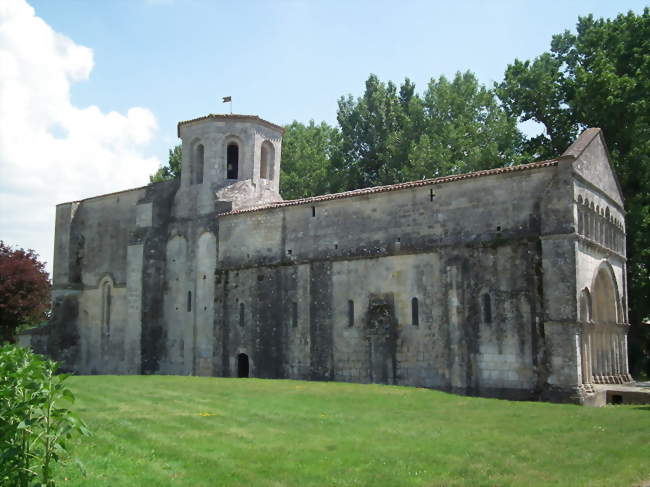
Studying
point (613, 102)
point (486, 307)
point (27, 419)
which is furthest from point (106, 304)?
point (27, 419)

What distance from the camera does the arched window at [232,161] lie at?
104 ft

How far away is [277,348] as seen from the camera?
2656 cm

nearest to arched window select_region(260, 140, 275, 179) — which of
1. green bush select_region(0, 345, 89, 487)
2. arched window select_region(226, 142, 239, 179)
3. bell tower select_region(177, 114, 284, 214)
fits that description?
bell tower select_region(177, 114, 284, 214)

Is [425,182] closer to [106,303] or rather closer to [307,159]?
[106,303]

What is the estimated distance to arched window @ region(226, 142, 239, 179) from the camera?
31.7 metres

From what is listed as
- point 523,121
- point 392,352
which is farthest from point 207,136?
point 523,121

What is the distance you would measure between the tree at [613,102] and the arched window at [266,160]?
44.0ft

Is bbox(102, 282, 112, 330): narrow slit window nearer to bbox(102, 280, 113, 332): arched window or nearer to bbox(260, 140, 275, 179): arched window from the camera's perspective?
bbox(102, 280, 113, 332): arched window

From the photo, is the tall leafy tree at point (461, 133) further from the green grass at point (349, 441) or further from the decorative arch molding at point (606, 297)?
the green grass at point (349, 441)

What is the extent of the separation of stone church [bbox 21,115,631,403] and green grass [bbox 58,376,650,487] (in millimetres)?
3059

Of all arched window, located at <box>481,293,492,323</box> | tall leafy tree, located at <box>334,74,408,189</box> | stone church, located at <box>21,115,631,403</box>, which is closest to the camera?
stone church, located at <box>21,115,631,403</box>

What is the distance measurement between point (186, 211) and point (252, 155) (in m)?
4.05

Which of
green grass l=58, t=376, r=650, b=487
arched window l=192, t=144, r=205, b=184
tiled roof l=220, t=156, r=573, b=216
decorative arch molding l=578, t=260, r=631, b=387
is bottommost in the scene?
green grass l=58, t=376, r=650, b=487

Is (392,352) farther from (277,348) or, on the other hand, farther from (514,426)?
(514,426)
